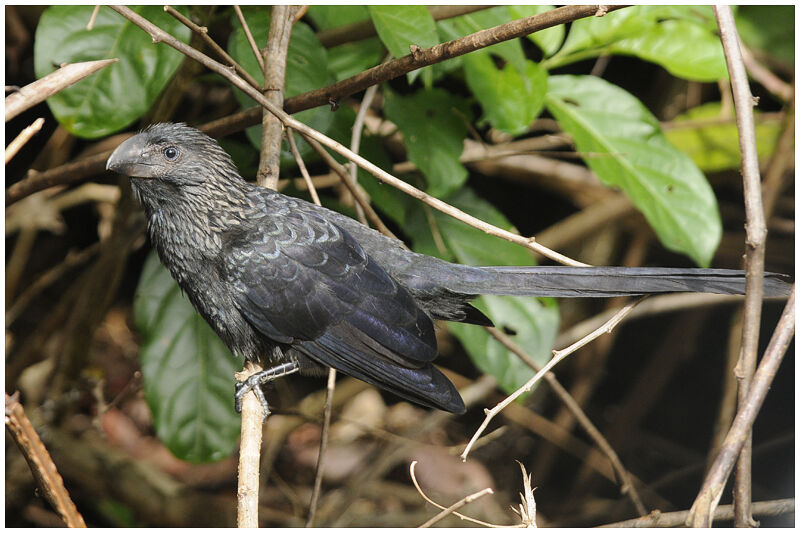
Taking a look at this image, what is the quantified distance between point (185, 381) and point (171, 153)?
0.81m

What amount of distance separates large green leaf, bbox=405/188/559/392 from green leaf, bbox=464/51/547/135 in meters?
0.41

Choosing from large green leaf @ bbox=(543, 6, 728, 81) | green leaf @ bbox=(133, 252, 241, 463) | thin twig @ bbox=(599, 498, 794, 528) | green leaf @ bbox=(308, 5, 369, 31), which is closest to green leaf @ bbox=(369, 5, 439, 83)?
green leaf @ bbox=(308, 5, 369, 31)

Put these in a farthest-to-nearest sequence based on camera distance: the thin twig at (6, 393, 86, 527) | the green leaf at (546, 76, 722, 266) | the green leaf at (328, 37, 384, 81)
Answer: the green leaf at (328, 37, 384, 81), the green leaf at (546, 76, 722, 266), the thin twig at (6, 393, 86, 527)

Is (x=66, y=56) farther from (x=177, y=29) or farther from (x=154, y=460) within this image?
(x=154, y=460)

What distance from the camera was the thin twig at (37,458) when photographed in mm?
1248

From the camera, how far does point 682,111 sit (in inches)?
146

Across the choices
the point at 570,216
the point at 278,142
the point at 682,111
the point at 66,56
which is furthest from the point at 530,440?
the point at 66,56

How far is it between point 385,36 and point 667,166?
1046 millimetres

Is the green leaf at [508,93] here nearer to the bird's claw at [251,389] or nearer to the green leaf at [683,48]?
the green leaf at [683,48]

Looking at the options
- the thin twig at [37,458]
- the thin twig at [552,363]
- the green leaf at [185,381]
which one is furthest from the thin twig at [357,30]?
the thin twig at [37,458]

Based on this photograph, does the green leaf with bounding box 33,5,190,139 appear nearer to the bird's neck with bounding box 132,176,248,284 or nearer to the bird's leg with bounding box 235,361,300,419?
the bird's neck with bounding box 132,176,248,284

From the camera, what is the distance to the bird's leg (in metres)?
1.91

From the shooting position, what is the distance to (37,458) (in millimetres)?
1284

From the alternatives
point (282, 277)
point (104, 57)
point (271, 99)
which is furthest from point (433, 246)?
point (104, 57)
